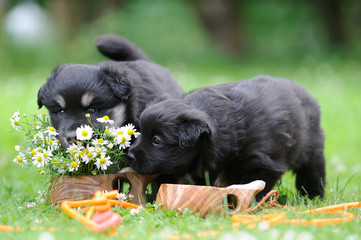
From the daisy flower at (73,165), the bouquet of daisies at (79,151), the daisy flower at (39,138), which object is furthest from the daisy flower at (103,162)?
the daisy flower at (39,138)

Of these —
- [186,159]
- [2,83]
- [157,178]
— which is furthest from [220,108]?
[2,83]

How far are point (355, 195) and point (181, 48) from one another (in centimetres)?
1186

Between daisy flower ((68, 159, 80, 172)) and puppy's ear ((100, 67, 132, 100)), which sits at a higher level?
puppy's ear ((100, 67, 132, 100))

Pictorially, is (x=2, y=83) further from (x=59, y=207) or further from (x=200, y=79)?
(x=59, y=207)

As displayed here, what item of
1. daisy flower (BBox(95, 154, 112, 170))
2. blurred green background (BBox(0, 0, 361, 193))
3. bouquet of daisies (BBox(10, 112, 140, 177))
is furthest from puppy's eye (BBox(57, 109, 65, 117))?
blurred green background (BBox(0, 0, 361, 193))

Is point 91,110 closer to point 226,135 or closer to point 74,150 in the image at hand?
point 74,150

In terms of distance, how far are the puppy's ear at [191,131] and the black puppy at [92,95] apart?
0.50m

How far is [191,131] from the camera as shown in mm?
3014

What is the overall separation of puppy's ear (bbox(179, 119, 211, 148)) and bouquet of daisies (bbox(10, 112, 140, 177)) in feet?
1.04

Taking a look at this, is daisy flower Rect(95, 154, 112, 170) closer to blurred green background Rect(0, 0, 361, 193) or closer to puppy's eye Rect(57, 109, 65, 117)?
puppy's eye Rect(57, 109, 65, 117)

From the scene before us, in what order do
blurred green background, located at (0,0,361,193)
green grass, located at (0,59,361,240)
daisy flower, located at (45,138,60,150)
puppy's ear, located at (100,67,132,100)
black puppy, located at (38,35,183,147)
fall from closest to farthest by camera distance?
green grass, located at (0,59,361,240) < daisy flower, located at (45,138,60,150) < black puppy, located at (38,35,183,147) < puppy's ear, located at (100,67,132,100) < blurred green background, located at (0,0,361,193)

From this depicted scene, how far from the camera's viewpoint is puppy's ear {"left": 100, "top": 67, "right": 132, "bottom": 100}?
11.1 feet

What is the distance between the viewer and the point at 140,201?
123 inches

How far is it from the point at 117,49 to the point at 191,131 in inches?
68.8
